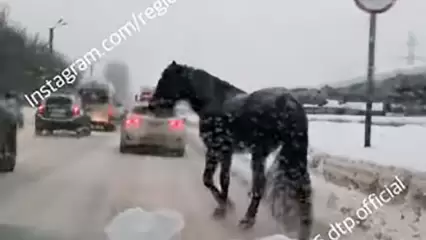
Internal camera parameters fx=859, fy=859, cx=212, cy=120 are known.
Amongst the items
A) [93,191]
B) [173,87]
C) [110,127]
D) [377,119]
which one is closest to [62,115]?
[110,127]

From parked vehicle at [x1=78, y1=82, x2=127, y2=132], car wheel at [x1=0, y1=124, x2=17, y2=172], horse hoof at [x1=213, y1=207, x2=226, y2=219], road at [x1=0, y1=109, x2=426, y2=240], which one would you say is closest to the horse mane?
road at [x1=0, y1=109, x2=426, y2=240]

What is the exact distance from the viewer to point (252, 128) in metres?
4.56

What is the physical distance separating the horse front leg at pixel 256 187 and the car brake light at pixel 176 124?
415 millimetres

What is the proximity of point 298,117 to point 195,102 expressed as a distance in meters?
0.54

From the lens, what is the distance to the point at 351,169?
17.1 feet

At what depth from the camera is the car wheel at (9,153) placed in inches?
189

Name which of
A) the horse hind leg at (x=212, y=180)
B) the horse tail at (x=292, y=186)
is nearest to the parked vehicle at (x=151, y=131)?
the horse hind leg at (x=212, y=180)

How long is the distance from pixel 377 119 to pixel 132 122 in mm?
1307

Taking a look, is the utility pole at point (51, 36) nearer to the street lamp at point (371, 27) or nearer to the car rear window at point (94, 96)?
the car rear window at point (94, 96)

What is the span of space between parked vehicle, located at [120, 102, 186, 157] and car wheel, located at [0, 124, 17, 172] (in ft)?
1.98

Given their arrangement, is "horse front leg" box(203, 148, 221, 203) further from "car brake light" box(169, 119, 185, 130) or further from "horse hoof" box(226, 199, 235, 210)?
"car brake light" box(169, 119, 185, 130)

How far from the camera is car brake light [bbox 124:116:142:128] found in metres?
4.46

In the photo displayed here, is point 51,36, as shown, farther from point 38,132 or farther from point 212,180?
point 212,180

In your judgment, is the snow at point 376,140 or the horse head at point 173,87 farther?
the snow at point 376,140
